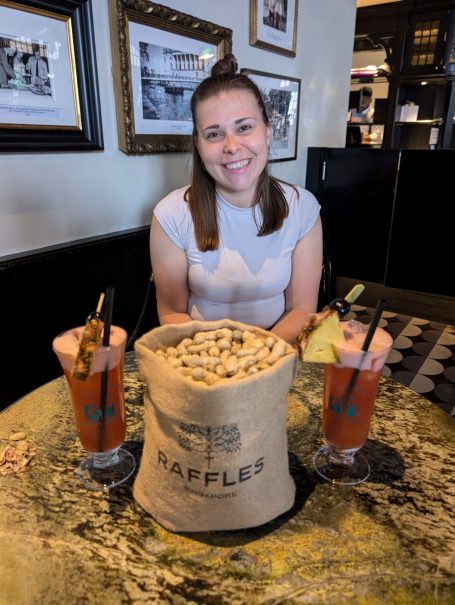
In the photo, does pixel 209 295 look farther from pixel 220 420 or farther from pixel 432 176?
pixel 432 176

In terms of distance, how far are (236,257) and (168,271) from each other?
231 millimetres

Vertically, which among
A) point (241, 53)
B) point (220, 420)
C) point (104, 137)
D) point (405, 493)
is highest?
point (241, 53)

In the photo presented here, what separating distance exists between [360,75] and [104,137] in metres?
4.81

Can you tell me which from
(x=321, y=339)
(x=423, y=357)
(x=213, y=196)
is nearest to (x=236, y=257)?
(x=213, y=196)

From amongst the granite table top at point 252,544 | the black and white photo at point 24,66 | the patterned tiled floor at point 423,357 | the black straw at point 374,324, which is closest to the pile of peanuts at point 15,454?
the granite table top at point 252,544

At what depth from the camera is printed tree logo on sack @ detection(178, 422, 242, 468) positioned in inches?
23.5

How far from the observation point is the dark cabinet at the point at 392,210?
11.0ft

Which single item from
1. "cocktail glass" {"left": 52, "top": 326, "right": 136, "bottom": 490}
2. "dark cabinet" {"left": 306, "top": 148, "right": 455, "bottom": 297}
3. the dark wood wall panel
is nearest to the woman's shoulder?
the dark wood wall panel

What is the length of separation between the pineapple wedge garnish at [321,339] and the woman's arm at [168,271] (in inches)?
30.1

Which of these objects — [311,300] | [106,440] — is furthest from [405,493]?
[311,300]

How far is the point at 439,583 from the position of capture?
593mm

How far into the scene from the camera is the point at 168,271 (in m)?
1.49

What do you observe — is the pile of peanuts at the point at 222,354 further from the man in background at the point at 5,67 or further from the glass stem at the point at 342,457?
the man in background at the point at 5,67

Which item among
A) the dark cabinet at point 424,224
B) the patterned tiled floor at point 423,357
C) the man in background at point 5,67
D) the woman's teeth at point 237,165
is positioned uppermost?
the man in background at point 5,67
